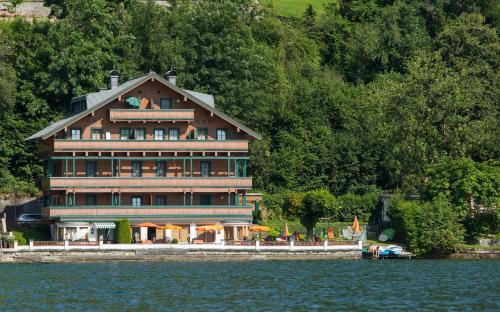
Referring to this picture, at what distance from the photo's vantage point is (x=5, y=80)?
125 meters

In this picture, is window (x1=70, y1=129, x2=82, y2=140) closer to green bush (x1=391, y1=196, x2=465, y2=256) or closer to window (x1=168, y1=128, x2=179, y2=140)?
window (x1=168, y1=128, x2=179, y2=140)

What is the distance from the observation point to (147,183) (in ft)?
377

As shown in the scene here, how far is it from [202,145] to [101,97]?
9.61 metres

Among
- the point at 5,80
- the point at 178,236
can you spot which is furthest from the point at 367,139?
the point at 5,80

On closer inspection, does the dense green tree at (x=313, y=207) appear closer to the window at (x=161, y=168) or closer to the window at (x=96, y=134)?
the window at (x=161, y=168)

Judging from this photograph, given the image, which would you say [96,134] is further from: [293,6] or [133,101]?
[293,6]

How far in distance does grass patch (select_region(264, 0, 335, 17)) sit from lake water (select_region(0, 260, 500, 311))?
68.3 m

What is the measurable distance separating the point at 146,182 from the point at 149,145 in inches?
118

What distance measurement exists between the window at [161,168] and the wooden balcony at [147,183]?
184cm

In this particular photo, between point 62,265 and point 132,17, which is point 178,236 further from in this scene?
point 132,17

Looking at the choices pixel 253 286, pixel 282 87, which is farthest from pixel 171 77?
pixel 253 286

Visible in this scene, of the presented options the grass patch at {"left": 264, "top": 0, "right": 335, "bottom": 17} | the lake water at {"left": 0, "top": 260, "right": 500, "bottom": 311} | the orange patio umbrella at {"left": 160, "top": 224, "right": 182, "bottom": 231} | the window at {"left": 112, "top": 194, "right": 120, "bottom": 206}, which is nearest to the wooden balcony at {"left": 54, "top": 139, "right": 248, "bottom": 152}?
the window at {"left": 112, "top": 194, "right": 120, "bottom": 206}

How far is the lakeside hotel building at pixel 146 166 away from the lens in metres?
114

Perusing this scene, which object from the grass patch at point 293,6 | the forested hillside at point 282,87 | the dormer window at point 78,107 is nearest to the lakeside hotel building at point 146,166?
the dormer window at point 78,107
